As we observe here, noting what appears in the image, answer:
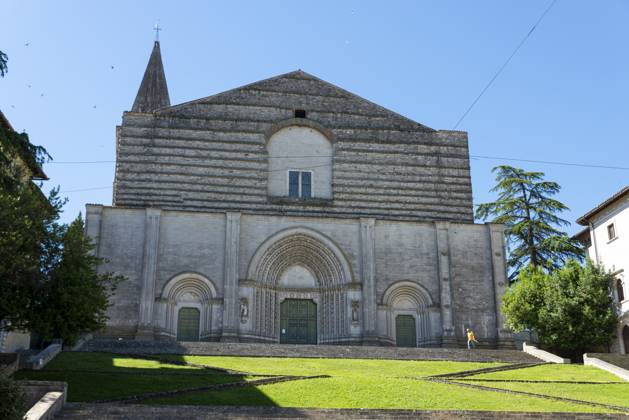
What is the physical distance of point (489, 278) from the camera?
33031 mm

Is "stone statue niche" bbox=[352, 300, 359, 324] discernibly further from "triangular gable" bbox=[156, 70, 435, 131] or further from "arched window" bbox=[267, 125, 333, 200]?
"triangular gable" bbox=[156, 70, 435, 131]

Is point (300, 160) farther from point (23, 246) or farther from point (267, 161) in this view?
point (23, 246)

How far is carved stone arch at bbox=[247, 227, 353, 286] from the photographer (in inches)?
1264

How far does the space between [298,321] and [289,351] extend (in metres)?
6.75

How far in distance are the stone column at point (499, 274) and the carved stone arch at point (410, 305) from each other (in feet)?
8.96

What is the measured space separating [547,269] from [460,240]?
290 inches

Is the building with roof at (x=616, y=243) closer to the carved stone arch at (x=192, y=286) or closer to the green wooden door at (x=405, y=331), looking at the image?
the green wooden door at (x=405, y=331)

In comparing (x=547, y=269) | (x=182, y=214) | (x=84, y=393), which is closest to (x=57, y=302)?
(x=84, y=393)

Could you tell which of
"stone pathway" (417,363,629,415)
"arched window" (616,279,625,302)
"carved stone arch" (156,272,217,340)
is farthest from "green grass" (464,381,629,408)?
"carved stone arch" (156,272,217,340)

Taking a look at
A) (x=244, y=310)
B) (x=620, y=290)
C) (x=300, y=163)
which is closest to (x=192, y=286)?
(x=244, y=310)

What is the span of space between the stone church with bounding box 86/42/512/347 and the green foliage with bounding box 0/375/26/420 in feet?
55.0

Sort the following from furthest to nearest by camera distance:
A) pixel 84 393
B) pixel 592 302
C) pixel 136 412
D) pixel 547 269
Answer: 1. pixel 547 269
2. pixel 592 302
3. pixel 84 393
4. pixel 136 412

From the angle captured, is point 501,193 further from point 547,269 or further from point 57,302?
point 57,302

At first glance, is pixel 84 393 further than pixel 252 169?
No
